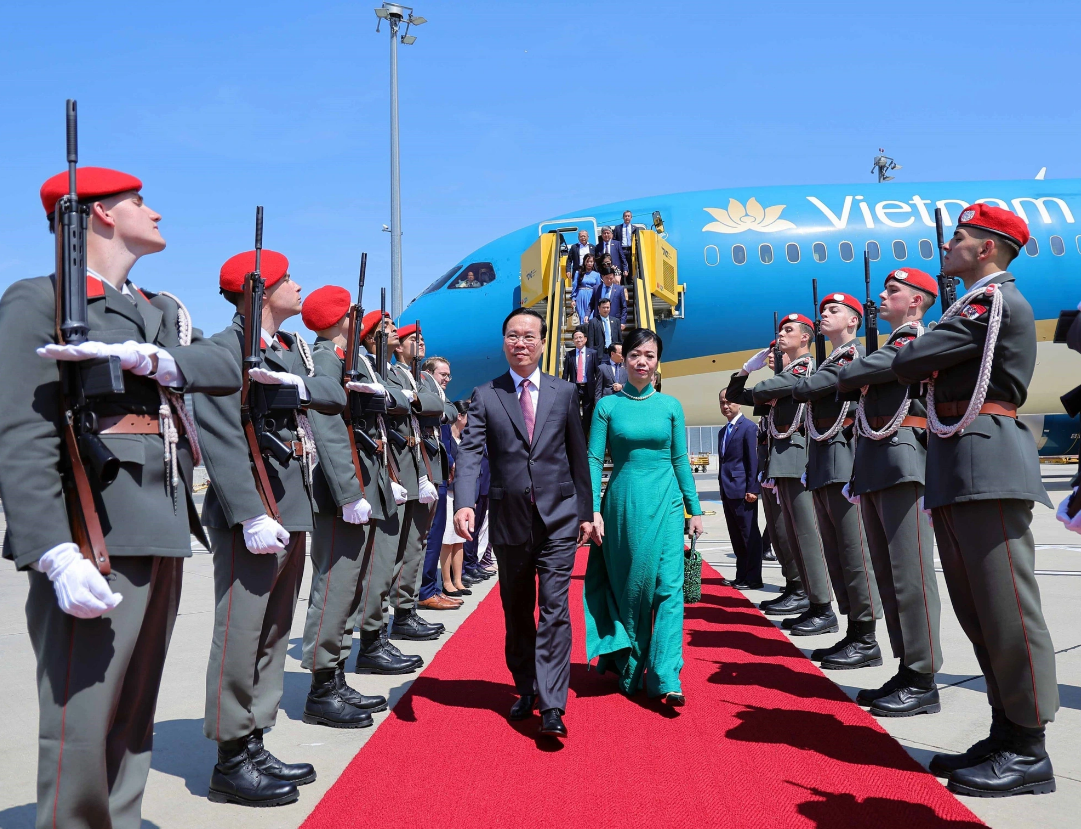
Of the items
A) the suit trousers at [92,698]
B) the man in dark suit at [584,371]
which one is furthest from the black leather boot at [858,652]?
the man in dark suit at [584,371]

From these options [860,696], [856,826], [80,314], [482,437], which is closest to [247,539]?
[80,314]

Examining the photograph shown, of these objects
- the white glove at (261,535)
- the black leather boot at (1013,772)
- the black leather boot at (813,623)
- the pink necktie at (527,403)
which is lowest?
the black leather boot at (813,623)

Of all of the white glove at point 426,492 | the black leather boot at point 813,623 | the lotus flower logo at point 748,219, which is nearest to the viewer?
the white glove at point 426,492

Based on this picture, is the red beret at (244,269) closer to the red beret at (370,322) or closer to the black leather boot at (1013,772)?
the red beret at (370,322)

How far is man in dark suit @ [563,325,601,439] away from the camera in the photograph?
10.0m

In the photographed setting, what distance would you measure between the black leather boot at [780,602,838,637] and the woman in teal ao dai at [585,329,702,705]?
1.81 metres

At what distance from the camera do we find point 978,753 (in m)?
3.17

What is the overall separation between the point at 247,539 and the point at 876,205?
14.8m

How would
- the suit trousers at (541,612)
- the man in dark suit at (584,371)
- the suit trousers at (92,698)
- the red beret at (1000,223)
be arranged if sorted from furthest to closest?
the man in dark suit at (584,371) → the suit trousers at (541,612) → the red beret at (1000,223) → the suit trousers at (92,698)

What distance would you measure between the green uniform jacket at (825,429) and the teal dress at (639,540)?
3.49ft

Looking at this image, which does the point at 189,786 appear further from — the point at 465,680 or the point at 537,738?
the point at 465,680

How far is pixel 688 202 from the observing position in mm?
15352

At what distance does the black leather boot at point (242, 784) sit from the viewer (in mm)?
3051

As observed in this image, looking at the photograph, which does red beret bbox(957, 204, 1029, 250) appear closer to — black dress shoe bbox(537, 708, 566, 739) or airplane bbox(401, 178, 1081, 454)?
black dress shoe bbox(537, 708, 566, 739)
